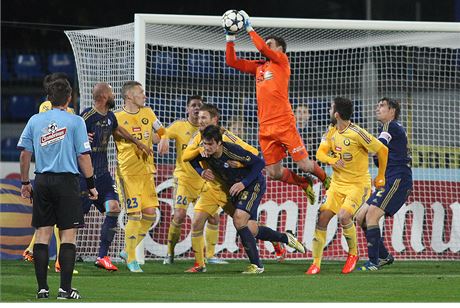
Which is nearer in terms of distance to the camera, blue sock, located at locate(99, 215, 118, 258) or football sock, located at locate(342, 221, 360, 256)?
football sock, located at locate(342, 221, 360, 256)

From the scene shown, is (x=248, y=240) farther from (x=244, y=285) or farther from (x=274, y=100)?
(x=274, y=100)

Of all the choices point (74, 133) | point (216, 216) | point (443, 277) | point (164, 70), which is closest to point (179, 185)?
point (216, 216)

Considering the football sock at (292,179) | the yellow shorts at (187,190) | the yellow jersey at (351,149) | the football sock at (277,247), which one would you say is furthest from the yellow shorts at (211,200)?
the football sock at (277,247)

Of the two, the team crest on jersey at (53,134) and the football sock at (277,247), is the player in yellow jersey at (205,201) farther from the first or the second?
the team crest on jersey at (53,134)

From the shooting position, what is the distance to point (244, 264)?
12.1 m

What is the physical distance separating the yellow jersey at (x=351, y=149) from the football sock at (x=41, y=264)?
3747 millimetres

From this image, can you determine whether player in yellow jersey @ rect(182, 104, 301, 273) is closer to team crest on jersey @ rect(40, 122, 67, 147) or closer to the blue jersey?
the blue jersey

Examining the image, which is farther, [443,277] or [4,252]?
[4,252]

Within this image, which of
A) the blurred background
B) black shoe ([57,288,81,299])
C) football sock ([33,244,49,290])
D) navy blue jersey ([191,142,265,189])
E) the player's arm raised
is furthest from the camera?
the blurred background

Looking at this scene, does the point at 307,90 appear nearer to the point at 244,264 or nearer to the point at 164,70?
the point at 164,70

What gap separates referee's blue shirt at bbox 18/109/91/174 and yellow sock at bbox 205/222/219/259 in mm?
4294

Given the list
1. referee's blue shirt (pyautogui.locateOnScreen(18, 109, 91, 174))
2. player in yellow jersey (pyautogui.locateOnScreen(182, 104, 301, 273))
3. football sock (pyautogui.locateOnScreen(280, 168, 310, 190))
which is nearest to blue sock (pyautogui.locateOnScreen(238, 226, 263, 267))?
player in yellow jersey (pyautogui.locateOnScreen(182, 104, 301, 273))

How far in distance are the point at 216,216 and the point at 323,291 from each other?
359 centimetres

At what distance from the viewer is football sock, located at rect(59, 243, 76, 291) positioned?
25.4 feet
